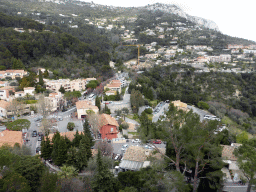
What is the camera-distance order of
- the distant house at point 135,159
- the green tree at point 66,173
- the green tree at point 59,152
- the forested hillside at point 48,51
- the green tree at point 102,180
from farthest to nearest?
1. the forested hillside at point 48,51
2. the green tree at point 59,152
3. the distant house at point 135,159
4. the green tree at point 66,173
5. the green tree at point 102,180

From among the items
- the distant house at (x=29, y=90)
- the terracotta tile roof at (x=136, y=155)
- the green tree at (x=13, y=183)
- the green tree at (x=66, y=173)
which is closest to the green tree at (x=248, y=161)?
the terracotta tile roof at (x=136, y=155)

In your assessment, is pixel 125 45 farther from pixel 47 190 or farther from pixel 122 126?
pixel 47 190

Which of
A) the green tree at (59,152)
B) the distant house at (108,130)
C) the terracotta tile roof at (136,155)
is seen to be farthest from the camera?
the distant house at (108,130)

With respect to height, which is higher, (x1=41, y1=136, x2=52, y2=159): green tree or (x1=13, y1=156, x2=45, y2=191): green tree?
(x1=13, y1=156, x2=45, y2=191): green tree

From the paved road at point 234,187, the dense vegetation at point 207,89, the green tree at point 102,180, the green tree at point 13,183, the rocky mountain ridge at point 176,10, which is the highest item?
the rocky mountain ridge at point 176,10

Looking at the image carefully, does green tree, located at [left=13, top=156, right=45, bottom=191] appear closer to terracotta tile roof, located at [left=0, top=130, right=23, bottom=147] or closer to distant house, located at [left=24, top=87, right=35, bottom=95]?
terracotta tile roof, located at [left=0, top=130, right=23, bottom=147]

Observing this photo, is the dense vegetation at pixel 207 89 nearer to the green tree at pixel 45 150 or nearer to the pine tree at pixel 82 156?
the pine tree at pixel 82 156

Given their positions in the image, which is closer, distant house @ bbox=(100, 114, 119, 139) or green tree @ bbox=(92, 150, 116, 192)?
green tree @ bbox=(92, 150, 116, 192)

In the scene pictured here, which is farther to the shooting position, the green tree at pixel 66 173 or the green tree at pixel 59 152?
the green tree at pixel 59 152

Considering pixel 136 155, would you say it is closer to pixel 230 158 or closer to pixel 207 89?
pixel 230 158

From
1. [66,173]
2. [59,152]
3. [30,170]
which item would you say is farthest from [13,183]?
[59,152]

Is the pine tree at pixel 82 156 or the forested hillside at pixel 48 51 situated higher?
the forested hillside at pixel 48 51

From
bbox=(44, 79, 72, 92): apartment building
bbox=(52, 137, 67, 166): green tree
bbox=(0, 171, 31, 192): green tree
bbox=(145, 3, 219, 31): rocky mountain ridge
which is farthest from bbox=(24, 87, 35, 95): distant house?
bbox=(145, 3, 219, 31): rocky mountain ridge
